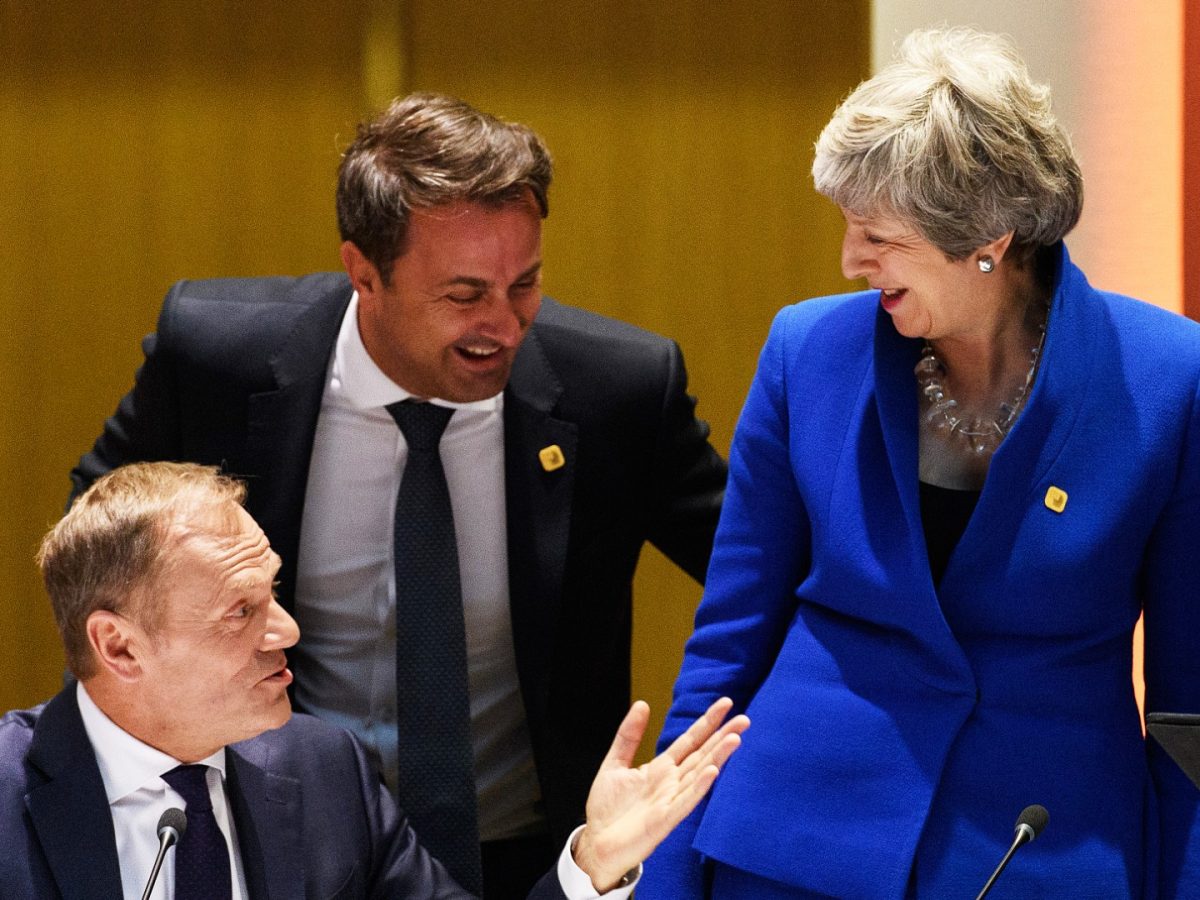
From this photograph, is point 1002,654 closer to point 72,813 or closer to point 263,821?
point 263,821

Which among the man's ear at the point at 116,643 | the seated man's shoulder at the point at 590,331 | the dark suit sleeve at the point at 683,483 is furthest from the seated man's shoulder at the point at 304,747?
the seated man's shoulder at the point at 590,331

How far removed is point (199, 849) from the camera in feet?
6.96

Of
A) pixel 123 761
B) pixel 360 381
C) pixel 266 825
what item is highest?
pixel 360 381

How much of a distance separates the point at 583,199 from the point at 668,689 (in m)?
1.07

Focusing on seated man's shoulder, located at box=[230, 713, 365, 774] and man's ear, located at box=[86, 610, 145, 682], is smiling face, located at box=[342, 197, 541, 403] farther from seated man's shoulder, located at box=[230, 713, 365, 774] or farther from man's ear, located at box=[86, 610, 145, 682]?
man's ear, located at box=[86, 610, 145, 682]

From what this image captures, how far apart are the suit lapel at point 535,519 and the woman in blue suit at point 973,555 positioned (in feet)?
2.21

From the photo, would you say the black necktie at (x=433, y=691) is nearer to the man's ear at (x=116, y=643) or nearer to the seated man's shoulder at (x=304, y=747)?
the seated man's shoulder at (x=304, y=747)

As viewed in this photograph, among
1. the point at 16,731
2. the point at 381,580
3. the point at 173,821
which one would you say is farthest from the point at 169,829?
the point at 381,580

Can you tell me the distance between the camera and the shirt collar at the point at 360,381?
261 cm

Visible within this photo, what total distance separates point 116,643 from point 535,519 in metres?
0.71

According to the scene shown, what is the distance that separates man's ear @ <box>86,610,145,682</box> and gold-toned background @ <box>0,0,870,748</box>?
1.61 m

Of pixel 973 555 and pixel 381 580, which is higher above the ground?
pixel 973 555

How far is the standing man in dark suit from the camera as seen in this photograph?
8.39 feet

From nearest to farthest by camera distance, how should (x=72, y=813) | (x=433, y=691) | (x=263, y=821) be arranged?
(x=72, y=813) < (x=263, y=821) < (x=433, y=691)
